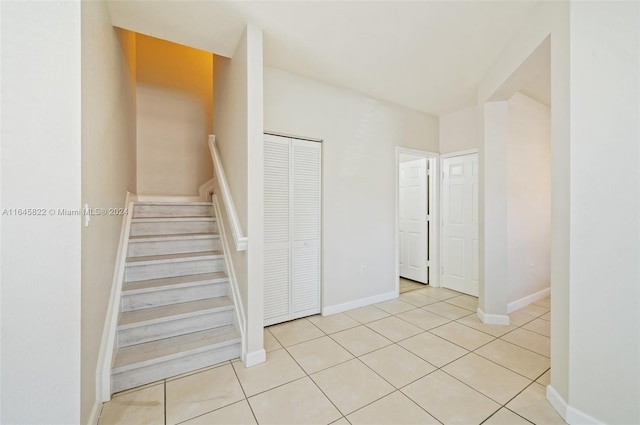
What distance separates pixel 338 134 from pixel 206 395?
2.75 meters

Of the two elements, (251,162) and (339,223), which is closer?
(251,162)

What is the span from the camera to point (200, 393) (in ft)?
5.71

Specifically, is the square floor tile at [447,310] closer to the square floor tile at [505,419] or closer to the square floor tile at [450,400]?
the square floor tile at [450,400]

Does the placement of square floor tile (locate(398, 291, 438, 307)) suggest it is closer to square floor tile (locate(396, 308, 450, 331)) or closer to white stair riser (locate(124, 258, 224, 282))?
square floor tile (locate(396, 308, 450, 331))

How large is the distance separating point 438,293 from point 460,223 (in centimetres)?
108

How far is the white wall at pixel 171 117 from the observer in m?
3.88

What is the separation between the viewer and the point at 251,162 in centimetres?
205

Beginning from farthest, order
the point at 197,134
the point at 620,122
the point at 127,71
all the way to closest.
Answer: the point at 197,134 → the point at 127,71 → the point at 620,122

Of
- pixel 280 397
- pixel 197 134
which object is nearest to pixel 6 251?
pixel 280 397

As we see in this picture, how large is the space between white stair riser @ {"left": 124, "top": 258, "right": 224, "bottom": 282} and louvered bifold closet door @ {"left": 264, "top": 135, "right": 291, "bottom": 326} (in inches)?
20.4

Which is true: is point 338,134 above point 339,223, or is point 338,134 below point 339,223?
above

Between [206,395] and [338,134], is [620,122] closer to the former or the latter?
[338,134]

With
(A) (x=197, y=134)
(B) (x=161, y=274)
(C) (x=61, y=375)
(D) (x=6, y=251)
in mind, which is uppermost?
(A) (x=197, y=134)

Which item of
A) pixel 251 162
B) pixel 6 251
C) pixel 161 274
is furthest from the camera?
pixel 161 274
